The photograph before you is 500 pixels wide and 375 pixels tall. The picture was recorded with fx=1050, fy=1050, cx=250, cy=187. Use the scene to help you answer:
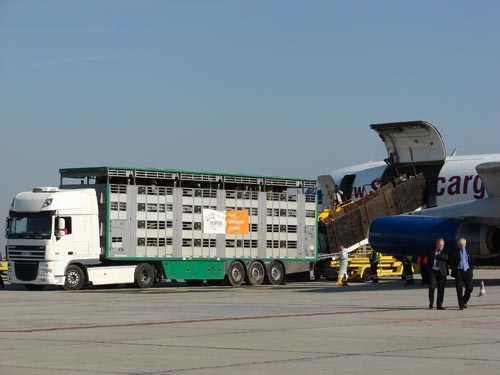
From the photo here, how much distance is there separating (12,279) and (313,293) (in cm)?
1125

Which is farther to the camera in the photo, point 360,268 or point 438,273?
point 360,268

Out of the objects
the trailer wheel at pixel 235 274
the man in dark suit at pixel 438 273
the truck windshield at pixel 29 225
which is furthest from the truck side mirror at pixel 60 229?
the man in dark suit at pixel 438 273

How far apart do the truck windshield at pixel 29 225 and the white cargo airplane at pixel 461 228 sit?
38.9ft

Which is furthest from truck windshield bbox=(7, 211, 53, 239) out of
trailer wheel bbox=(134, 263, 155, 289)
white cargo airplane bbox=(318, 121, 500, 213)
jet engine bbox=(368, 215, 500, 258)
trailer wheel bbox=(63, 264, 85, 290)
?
white cargo airplane bbox=(318, 121, 500, 213)

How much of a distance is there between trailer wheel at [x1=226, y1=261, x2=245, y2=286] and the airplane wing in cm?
1124

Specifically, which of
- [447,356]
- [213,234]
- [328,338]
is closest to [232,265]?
[213,234]

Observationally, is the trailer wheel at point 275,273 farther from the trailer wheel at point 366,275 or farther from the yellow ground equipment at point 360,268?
the trailer wheel at point 366,275

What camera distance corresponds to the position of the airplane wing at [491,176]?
33.1 meters

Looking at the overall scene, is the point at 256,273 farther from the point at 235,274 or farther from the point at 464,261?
the point at 464,261

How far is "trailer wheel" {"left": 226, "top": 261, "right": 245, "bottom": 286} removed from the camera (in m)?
40.9

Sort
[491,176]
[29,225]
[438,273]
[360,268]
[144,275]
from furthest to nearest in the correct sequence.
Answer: [360,268] < [144,275] < [29,225] < [491,176] < [438,273]

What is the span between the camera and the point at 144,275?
38.6 m

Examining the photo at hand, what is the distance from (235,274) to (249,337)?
79.4 ft

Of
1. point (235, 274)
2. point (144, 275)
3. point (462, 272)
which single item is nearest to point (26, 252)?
point (144, 275)
